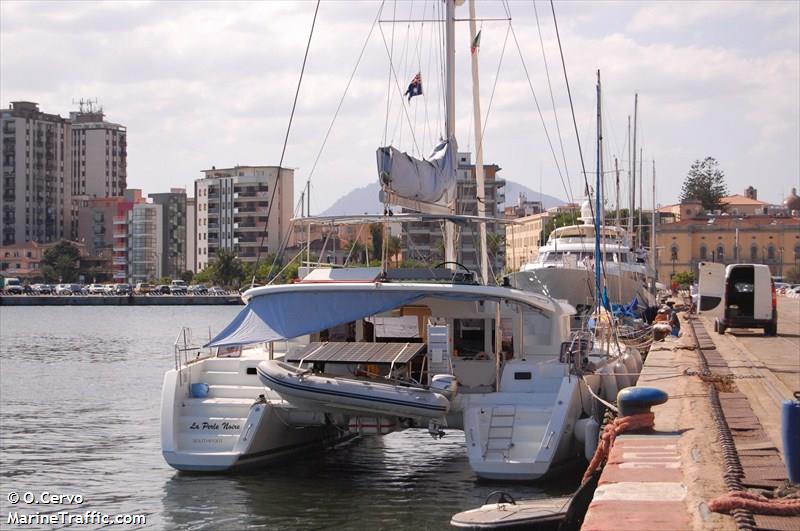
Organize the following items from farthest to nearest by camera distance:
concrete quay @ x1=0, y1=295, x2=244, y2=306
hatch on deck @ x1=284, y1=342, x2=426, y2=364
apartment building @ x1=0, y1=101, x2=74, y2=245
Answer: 1. apartment building @ x1=0, y1=101, x2=74, y2=245
2. concrete quay @ x1=0, y1=295, x2=244, y2=306
3. hatch on deck @ x1=284, y1=342, x2=426, y2=364

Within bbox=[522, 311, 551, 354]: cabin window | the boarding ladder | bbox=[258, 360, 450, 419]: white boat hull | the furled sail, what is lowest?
the boarding ladder

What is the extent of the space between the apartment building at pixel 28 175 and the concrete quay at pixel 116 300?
52974 mm

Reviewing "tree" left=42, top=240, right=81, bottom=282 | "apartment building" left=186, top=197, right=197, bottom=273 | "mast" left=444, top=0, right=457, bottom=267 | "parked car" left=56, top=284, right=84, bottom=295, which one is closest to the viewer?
"mast" left=444, top=0, right=457, bottom=267

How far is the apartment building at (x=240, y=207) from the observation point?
149 metres

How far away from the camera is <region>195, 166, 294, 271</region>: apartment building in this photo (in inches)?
5876

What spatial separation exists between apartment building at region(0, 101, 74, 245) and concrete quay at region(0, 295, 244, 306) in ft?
174

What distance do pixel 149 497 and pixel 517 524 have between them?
6.32 meters

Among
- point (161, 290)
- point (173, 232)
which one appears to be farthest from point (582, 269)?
point (173, 232)

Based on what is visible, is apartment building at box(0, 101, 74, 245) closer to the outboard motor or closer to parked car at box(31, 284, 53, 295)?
parked car at box(31, 284, 53, 295)

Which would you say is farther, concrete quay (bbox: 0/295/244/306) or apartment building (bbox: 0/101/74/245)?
apartment building (bbox: 0/101/74/245)

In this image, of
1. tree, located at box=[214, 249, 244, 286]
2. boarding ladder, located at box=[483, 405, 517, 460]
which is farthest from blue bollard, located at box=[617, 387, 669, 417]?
tree, located at box=[214, 249, 244, 286]

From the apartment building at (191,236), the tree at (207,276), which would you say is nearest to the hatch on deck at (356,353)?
the tree at (207,276)

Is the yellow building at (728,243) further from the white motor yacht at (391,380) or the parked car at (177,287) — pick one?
the white motor yacht at (391,380)

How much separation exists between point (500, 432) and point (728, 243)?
406 ft
